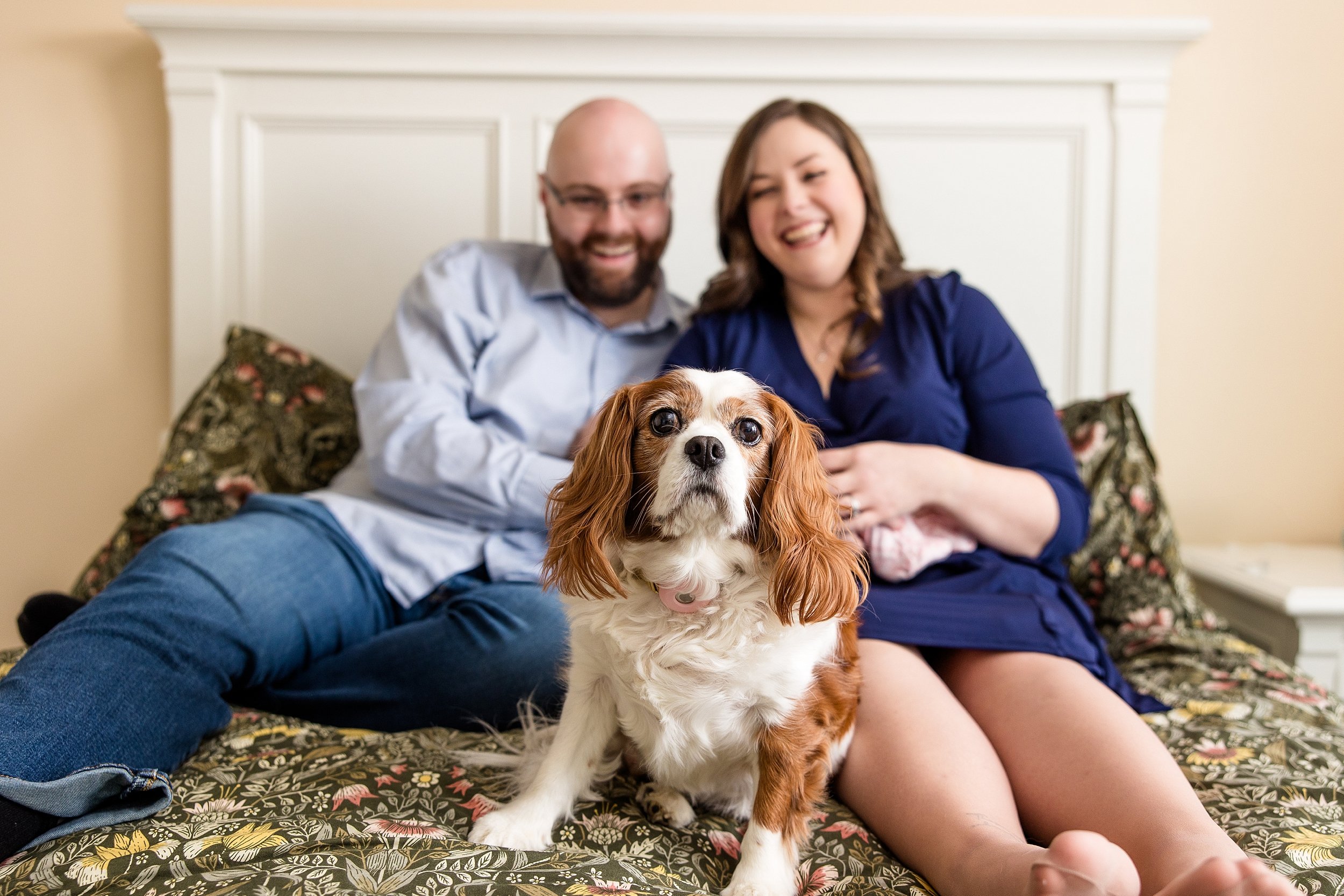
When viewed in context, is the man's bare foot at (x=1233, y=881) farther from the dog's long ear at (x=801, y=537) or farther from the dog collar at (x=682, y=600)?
the dog collar at (x=682, y=600)

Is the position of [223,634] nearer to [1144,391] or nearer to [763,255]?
[763,255]

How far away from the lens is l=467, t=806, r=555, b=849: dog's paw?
110cm

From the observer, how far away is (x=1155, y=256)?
101 inches

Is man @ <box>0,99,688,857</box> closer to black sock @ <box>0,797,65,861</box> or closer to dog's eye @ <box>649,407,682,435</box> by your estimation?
black sock @ <box>0,797,65,861</box>

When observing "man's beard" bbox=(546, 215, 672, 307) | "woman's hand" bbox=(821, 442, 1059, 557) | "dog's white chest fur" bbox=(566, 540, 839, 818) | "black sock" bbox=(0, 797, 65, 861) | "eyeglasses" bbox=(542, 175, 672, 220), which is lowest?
"black sock" bbox=(0, 797, 65, 861)

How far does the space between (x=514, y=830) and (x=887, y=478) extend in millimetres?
799

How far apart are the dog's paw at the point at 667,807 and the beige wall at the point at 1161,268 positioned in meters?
2.14

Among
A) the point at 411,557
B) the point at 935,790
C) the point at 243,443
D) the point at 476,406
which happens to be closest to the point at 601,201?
the point at 476,406

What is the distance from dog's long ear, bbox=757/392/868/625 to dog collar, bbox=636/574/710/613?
0.31ft

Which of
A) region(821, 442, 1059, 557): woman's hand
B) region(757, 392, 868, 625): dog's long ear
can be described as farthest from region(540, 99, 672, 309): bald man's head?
region(757, 392, 868, 625): dog's long ear

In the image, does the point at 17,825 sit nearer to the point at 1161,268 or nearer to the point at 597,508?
the point at 597,508

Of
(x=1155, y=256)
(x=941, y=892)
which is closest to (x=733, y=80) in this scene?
(x=1155, y=256)

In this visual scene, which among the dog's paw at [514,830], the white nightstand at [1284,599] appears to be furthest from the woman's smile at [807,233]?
the white nightstand at [1284,599]

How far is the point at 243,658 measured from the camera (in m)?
1.51
